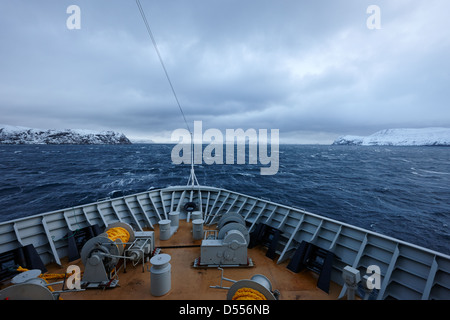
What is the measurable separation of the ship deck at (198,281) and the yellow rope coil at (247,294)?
1.67 m

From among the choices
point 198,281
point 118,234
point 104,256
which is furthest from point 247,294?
point 118,234

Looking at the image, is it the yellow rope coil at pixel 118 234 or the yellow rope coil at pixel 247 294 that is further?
the yellow rope coil at pixel 118 234

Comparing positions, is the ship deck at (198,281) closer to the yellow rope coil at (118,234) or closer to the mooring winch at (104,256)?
the mooring winch at (104,256)

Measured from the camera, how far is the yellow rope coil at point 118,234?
20.1 feet

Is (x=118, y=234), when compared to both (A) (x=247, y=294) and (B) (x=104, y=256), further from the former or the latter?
(A) (x=247, y=294)

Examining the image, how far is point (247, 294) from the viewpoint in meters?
3.75

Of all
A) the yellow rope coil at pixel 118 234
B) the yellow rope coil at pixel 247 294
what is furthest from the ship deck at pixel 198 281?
the yellow rope coil at pixel 247 294

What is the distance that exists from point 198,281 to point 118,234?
292 centimetres

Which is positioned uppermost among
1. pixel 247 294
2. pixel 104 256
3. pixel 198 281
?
pixel 247 294

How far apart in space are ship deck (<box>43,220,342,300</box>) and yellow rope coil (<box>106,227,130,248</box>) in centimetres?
89

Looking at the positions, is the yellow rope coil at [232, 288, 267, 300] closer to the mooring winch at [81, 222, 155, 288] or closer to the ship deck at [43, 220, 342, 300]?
the ship deck at [43, 220, 342, 300]

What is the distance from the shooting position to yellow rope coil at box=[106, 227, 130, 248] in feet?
20.1
